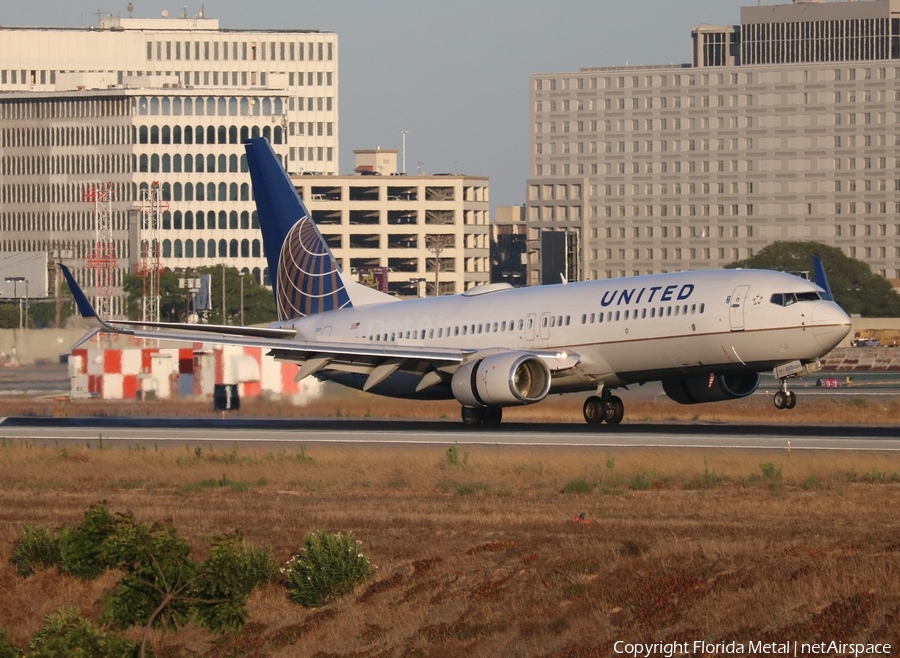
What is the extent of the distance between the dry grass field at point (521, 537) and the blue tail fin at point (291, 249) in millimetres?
14475

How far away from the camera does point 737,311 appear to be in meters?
39.8

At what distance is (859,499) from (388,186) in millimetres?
173287

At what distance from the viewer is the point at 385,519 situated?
26953mm

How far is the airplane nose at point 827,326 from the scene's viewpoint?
128ft

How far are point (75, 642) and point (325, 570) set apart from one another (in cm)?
494

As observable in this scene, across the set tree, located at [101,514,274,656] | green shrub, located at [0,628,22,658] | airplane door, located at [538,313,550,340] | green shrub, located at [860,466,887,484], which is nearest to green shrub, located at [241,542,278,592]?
tree, located at [101,514,274,656]

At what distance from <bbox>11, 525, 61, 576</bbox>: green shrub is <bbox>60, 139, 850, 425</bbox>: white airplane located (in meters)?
15.2

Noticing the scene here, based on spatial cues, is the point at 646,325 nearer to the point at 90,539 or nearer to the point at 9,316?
the point at 90,539

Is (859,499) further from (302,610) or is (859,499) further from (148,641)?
(148,641)

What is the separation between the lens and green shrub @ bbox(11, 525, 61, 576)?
25.3m

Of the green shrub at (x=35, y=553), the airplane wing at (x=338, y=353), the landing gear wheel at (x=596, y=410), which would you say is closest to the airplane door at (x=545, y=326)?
the airplane wing at (x=338, y=353)

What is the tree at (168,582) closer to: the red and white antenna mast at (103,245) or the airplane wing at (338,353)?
the airplane wing at (338,353)

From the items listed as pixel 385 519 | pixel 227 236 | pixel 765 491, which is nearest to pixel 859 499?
pixel 765 491

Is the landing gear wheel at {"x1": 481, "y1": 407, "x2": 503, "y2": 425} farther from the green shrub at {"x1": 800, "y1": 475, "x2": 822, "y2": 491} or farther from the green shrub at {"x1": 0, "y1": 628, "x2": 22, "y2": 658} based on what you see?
the green shrub at {"x1": 0, "y1": 628, "x2": 22, "y2": 658}
